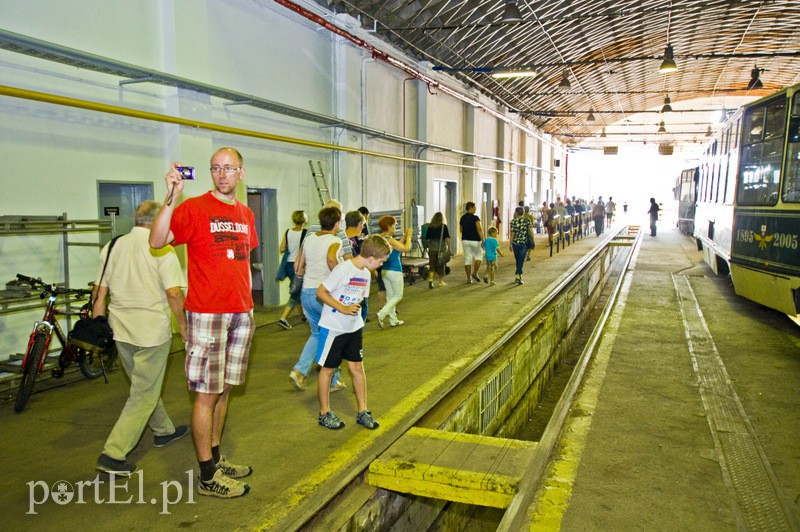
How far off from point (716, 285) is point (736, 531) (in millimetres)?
10521

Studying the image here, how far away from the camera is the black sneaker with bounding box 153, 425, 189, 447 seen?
457 centimetres

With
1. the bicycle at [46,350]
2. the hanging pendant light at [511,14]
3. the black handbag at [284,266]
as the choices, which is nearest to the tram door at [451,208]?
the hanging pendant light at [511,14]

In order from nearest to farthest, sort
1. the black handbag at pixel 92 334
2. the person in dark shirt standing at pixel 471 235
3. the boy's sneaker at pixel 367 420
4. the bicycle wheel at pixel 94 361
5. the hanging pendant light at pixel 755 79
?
the black handbag at pixel 92 334, the boy's sneaker at pixel 367 420, the bicycle wheel at pixel 94 361, the person in dark shirt standing at pixel 471 235, the hanging pendant light at pixel 755 79

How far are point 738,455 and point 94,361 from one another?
5.99m

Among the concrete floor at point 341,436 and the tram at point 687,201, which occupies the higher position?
the tram at point 687,201

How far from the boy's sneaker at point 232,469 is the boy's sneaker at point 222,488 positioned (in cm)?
15

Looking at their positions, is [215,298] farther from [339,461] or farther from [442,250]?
[442,250]

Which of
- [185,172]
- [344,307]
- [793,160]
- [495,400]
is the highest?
[793,160]

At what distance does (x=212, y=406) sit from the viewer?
11.9 ft

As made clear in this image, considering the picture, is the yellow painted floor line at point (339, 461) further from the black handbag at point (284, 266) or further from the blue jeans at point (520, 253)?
the blue jeans at point (520, 253)

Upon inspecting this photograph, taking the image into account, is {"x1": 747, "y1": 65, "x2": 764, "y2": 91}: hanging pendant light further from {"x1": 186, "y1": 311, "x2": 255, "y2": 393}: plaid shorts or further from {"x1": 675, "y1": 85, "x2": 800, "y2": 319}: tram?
{"x1": 186, "y1": 311, "x2": 255, "y2": 393}: plaid shorts

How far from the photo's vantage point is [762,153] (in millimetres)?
9289

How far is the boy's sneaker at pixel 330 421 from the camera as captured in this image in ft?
15.8

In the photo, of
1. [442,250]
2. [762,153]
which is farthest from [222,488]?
[762,153]
